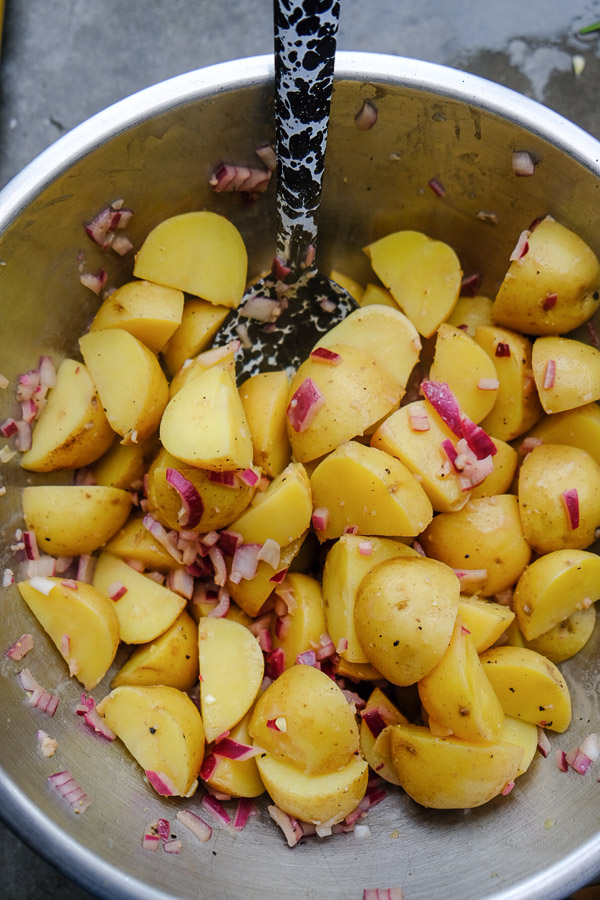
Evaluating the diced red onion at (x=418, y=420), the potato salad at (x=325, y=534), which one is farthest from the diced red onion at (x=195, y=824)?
the diced red onion at (x=418, y=420)

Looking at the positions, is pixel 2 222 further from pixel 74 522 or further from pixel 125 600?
pixel 125 600

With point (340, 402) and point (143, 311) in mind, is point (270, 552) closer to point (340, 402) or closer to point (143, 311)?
point (340, 402)

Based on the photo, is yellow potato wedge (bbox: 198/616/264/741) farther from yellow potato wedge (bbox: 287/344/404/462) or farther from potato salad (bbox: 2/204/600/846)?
yellow potato wedge (bbox: 287/344/404/462)

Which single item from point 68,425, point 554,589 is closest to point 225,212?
point 68,425

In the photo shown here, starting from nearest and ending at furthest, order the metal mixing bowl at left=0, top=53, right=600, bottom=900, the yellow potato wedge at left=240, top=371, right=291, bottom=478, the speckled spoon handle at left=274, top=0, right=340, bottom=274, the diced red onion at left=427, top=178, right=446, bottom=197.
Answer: the speckled spoon handle at left=274, top=0, right=340, bottom=274 < the metal mixing bowl at left=0, top=53, right=600, bottom=900 < the yellow potato wedge at left=240, top=371, right=291, bottom=478 < the diced red onion at left=427, top=178, right=446, bottom=197

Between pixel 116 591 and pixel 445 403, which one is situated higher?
pixel 445 403

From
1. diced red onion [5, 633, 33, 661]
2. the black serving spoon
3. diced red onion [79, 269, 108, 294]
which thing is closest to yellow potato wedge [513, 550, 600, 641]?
the black serving spoon
